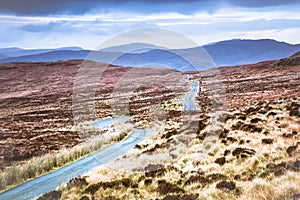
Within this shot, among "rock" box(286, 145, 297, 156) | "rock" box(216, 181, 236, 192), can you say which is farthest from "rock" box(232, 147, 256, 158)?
"rock" box(216, 181, 236, 192)

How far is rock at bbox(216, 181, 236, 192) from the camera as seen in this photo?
11.2 metres

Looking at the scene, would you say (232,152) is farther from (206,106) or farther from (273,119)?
(206,106)

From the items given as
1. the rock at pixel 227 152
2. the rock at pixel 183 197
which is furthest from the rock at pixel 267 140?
the rock at pixel 183 197

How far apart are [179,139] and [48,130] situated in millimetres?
17478

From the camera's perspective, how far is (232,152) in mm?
17422

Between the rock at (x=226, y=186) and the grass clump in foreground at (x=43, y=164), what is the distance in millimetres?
11001

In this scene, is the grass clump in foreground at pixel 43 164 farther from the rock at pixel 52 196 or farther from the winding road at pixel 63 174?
the rock at pixel 52 196

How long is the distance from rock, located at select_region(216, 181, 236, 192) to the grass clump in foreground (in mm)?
11001

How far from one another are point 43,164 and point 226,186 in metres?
12.7

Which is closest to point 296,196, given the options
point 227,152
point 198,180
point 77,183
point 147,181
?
point 198,180

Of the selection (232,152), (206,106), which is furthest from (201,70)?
(232,152)

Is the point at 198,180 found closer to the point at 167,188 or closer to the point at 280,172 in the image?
the point at 167,188

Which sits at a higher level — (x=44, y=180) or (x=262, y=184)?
(x=262, y=184)

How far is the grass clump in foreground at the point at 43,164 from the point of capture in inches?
674
